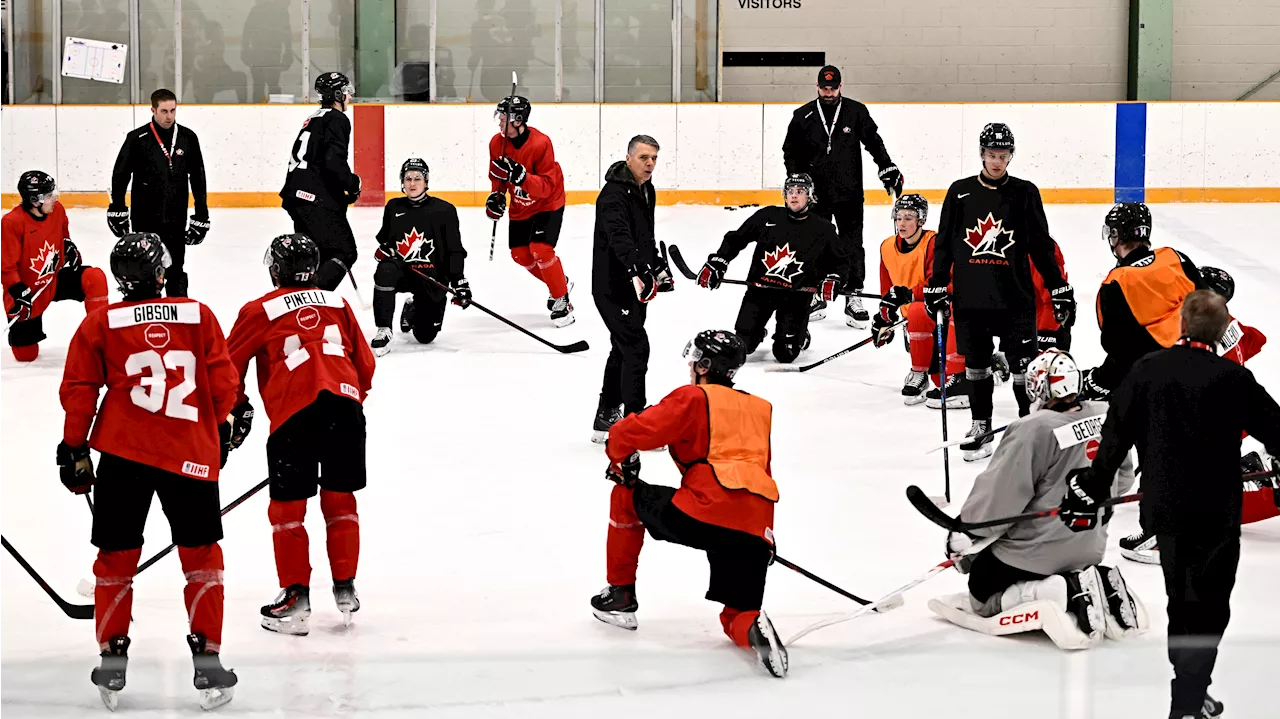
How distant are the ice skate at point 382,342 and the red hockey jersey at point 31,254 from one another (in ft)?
5.27

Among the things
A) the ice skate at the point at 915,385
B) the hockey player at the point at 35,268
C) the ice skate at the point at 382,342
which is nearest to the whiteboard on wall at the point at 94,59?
the hockey player at the point at 35,268

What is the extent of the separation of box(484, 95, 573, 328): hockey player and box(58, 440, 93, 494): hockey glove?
17.4 ft

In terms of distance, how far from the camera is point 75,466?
151 inches

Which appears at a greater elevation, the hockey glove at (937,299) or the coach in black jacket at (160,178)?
the coach in black jacket at (160,178)

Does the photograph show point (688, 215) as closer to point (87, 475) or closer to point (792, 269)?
point (792, 269)

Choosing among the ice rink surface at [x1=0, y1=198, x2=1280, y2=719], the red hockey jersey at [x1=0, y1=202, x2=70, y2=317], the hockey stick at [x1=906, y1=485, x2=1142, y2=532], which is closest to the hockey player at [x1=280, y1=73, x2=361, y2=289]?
the ice rink surface at [x1=0, y1=198, x2=1280, y2=719]

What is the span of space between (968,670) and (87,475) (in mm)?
2081

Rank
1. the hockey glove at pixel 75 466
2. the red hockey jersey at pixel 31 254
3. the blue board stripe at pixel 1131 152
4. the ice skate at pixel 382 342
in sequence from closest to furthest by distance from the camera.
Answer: the hockey glove at pixel 75 466 < the red hockey jersey at pixel 31 254 < the ice skate at pixel 382 342 < the blue board stripe at pixel 1131 152

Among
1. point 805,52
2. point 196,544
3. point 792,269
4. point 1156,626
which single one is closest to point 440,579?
point 196,544

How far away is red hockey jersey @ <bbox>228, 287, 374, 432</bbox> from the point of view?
173 inches

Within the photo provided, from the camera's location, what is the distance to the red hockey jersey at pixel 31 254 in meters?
8.07

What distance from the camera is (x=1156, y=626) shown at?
4516mm

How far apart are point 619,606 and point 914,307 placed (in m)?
3.48

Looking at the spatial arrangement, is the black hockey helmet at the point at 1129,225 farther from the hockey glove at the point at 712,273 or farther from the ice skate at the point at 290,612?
the ice skate at the point at 290,612
